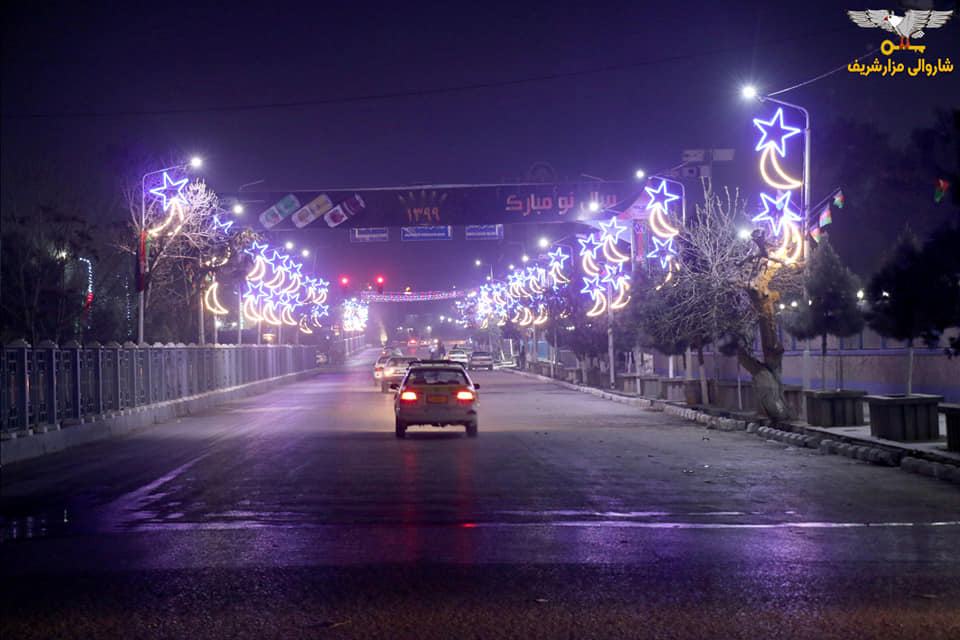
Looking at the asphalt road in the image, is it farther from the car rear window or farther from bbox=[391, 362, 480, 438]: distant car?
the car rear window

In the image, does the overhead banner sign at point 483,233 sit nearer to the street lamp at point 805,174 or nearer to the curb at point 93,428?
the curb at point 93,428

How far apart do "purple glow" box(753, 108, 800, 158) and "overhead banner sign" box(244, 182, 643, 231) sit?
2642 cm

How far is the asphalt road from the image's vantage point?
22.7ft

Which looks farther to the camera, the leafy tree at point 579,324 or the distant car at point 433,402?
the leafy tree at point 579,324

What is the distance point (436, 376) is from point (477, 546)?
13.1 metres

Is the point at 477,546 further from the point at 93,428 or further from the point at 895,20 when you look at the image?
the point at 895,20

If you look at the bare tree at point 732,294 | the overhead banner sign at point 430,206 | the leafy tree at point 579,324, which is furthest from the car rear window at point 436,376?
the overhead banner sign at point 430,206

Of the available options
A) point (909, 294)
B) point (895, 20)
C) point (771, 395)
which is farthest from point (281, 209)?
point (909, 294)

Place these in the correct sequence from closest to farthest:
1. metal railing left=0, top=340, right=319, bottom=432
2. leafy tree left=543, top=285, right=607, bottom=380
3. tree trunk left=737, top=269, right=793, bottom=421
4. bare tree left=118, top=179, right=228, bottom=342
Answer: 1. metal railing left=0, top=340, right=319, bottom=432
2. tree trunk left=737, top=269, right=793, bottom=421
3. bare tree left=118, top=179, right=228, bottom=342
4. leafy tree left=543, top=285, right=607, bottom=380

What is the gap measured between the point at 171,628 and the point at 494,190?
4761cm

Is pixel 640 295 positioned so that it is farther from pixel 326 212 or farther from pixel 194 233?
pixel 326 212

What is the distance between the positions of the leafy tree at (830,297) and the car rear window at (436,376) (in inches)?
356

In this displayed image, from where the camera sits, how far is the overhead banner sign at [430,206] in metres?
53.4

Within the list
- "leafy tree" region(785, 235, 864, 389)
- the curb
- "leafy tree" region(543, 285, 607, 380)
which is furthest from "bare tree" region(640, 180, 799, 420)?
"leafy tree" region(543, 285, 607, 380)
